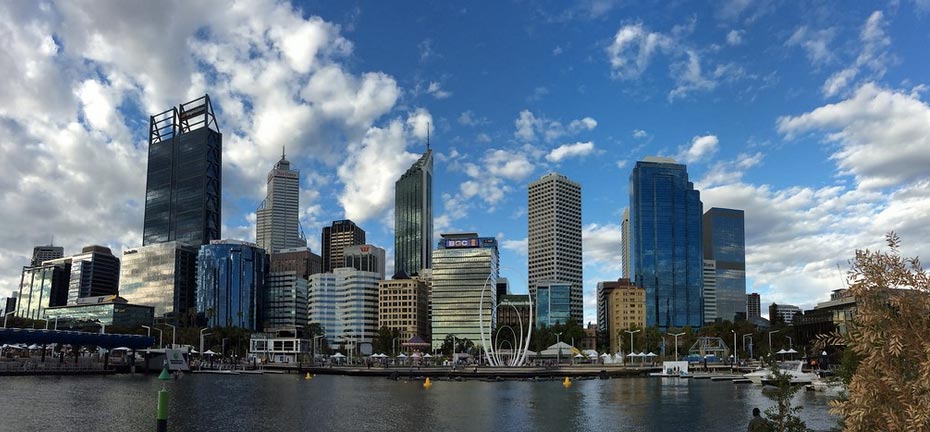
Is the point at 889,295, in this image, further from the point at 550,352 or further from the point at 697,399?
the point at 550,352

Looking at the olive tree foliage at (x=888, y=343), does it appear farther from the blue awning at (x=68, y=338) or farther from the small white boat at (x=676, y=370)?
the blue awning at (x=68, y=338)

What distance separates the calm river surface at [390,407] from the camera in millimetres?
61656

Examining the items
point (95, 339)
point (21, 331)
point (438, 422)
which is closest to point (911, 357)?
point (438, 422)

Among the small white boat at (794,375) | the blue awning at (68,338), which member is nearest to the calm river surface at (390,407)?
the small white boat at (794,375)

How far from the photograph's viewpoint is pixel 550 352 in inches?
7436

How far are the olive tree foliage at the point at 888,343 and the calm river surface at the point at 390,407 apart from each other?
4595 centimetres

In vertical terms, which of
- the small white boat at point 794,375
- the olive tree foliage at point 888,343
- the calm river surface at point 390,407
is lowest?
the calm river surface at point 390,407

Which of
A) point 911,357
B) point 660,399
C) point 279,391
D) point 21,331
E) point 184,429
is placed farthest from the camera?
point 21,331

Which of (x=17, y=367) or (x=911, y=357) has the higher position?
(x=911, y=357)

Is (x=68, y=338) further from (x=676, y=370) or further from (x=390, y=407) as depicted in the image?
(x=676, y=370)

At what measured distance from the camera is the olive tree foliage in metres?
12.2

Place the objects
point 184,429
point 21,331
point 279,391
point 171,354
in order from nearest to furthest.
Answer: point 184,429, point 279,391, point 21,331, point 171,354

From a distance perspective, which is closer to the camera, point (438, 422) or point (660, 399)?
point (438, 422)

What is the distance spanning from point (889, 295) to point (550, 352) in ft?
591
